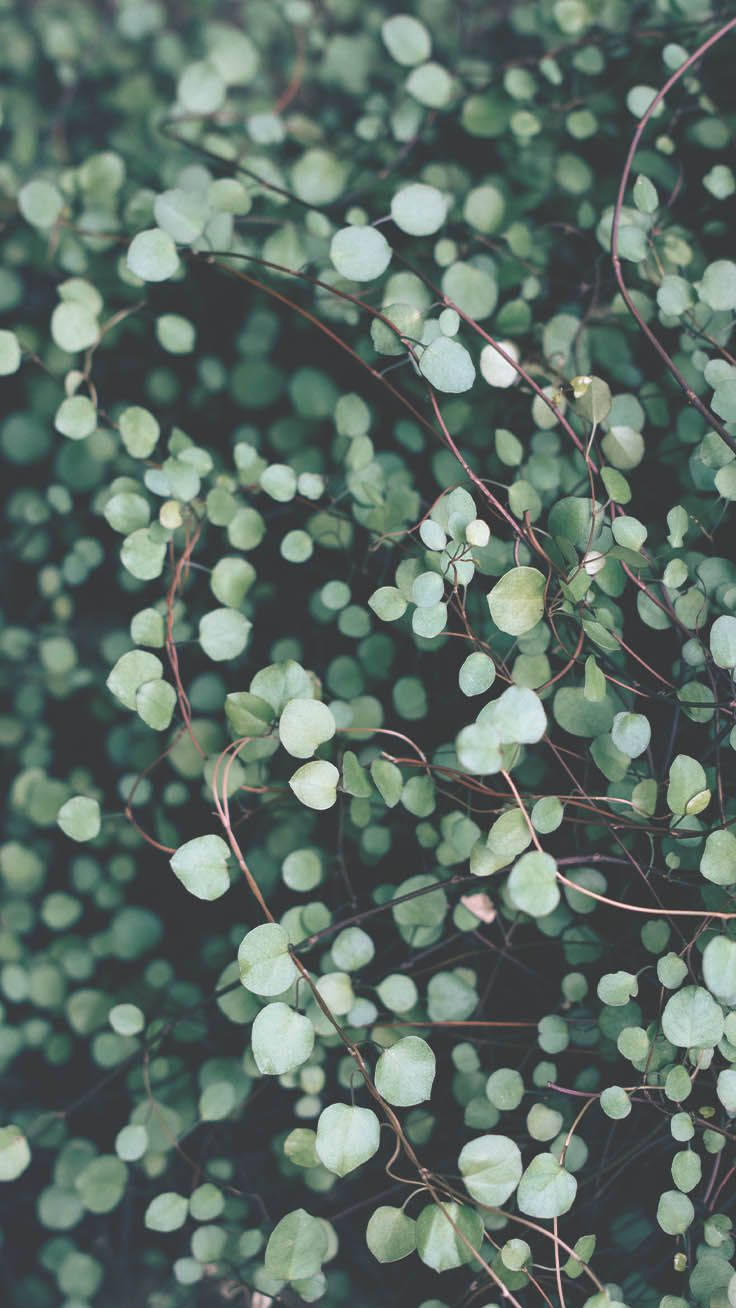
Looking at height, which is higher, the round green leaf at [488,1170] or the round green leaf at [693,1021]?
the round green leaf at [693,1021]

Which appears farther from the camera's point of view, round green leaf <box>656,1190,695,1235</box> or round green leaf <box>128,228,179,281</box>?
round green leaf <box>128,228,179,281</box>

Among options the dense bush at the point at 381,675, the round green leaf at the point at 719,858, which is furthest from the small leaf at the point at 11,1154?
the round green leaf at the point at 719,858

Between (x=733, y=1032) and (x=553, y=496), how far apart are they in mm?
444

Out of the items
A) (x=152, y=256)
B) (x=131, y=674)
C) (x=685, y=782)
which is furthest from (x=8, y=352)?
(x=685, y=782)

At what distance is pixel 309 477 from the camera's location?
2.42 ft

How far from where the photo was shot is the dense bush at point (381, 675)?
2.06 feet

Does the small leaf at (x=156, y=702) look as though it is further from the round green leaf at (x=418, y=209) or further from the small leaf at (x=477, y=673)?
the round green leaf at (x=418, y=209)

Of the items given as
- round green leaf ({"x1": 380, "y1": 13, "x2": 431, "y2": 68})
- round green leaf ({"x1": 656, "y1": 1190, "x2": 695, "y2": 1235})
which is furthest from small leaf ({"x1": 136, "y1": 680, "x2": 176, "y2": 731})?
round green leaf ({"x1": 380, "y1": 13, "x2": 431, "y2": 68})

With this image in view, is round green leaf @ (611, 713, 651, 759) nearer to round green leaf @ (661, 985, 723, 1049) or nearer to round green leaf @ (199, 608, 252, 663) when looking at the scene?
round green leaf @ (661, 985, 723, 1049)

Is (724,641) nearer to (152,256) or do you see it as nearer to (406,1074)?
(406,1074)

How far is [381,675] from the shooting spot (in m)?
0.80

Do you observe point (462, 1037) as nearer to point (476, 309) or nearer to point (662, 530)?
point (662, 530)

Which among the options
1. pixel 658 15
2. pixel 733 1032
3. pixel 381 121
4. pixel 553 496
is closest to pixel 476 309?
pixel 553 496

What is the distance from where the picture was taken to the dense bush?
63 cm
